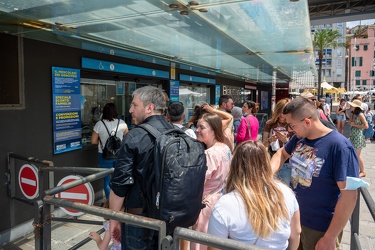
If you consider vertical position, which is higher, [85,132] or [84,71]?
[84,71]

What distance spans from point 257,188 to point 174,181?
0.48 m

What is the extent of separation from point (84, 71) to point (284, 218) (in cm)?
407

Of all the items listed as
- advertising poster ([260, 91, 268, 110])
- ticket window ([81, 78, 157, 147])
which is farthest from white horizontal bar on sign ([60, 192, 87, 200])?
advertising poster ([260, 91, 268, 110])

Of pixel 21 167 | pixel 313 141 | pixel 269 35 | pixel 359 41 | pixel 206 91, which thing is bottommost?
pixel 21 167

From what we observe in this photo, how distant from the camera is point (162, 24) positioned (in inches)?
152

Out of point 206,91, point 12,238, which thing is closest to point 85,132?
point 12,238

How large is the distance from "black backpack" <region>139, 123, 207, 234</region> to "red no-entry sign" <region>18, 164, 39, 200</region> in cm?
215

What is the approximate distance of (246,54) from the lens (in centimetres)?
652

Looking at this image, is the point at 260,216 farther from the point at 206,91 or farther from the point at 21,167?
the point at 206,91

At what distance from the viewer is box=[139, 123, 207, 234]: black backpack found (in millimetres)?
1724

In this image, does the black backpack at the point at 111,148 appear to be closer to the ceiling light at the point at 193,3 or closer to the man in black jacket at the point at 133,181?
the ceiling light at the point at 193,3

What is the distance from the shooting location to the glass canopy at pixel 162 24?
3.04 meters

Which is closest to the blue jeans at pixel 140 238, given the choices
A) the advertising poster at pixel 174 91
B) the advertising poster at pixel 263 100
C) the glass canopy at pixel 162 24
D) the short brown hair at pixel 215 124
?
the short brown hair at pixel 215 124

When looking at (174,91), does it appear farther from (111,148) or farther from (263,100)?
(263,100)
